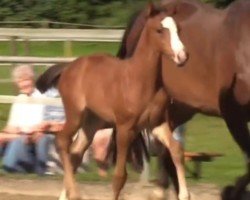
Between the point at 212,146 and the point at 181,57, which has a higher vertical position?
the point at 181,57

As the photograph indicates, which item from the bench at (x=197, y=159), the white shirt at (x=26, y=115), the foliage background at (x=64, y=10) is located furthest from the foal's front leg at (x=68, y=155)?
the foliage background at (x=64, y=10)

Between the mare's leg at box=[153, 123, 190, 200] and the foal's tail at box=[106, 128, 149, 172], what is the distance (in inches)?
15.2

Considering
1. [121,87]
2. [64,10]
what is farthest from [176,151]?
[64,10]

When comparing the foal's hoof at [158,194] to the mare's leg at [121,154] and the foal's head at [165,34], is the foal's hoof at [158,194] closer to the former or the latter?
the mare's leg at [121,154]

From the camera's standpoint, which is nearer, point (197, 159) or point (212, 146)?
point (197, 159)

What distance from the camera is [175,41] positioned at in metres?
6.21

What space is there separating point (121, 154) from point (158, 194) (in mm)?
808

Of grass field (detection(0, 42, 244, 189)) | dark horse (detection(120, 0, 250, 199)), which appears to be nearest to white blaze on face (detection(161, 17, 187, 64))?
dark horse (detection(120, 0, 250, 199))

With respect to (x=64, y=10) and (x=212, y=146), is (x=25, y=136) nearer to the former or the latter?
(x=212, y=146)

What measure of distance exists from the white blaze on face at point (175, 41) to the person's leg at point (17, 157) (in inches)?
95.5

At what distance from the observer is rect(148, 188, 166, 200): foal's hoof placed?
721cm

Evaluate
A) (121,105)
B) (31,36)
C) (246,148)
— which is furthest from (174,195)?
(31,36)

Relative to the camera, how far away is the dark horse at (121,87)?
251 inches

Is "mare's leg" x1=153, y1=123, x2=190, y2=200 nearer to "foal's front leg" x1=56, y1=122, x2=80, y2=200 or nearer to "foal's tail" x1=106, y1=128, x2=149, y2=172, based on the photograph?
"foal's tail" x1=106, y1=128, x2=149, y2=172
